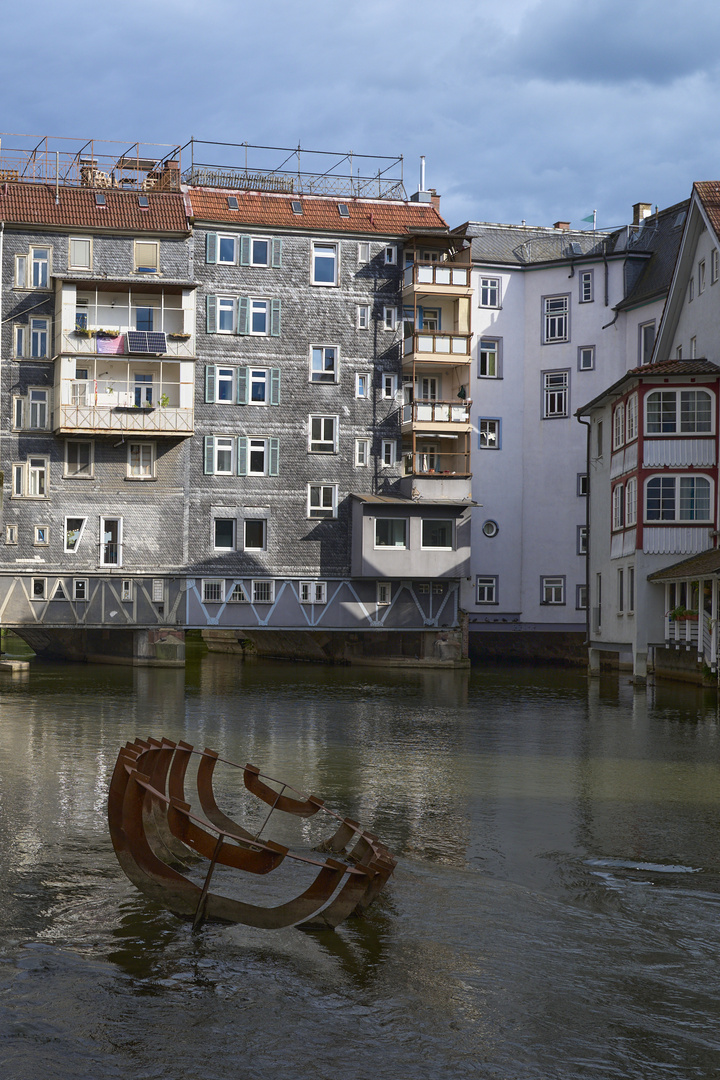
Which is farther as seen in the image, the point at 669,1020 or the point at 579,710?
the point at 579,710

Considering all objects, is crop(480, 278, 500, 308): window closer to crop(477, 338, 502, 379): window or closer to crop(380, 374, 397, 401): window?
crop(477, 338, 502, 379): window

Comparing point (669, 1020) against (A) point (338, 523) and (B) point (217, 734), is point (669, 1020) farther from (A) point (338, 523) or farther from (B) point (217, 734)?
(A) point (338, 523)

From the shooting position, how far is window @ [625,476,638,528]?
45.8 m

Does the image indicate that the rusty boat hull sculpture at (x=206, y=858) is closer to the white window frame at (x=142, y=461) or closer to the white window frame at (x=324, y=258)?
the white window frame at (x=142, y=461)

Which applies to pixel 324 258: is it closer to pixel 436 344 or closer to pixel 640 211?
pixel 436 344

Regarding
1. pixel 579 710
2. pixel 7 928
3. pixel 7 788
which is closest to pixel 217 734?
pixel 7 788

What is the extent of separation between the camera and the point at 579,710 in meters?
35.6

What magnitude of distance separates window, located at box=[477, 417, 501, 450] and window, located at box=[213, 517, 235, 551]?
14.9 metres

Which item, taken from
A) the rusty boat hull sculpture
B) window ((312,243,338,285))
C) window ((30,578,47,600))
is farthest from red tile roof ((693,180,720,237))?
the rusty boat hull sculpture

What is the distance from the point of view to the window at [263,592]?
183 ft

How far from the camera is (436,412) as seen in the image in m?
57.2

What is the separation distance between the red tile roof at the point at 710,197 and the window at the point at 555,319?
17.7 meters

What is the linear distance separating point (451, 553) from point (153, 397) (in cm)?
1529

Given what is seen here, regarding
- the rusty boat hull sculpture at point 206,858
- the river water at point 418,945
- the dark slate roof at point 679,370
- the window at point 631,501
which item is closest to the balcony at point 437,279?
the dark slate roof at point 679,370
